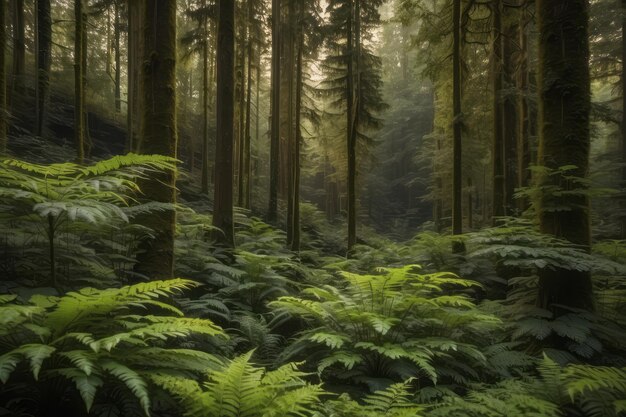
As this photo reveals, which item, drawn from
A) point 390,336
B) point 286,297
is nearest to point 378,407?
point 390,336

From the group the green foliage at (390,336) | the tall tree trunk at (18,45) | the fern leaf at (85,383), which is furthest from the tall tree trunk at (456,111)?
the tall tree trunk at (18,45)

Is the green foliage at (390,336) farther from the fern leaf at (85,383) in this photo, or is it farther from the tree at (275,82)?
the tree at (275,82)

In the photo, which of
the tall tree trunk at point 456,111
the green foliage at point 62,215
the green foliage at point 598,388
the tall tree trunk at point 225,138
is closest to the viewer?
the green foliage at point 598,388

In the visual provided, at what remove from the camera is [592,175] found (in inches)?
205

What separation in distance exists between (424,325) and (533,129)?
1436cm

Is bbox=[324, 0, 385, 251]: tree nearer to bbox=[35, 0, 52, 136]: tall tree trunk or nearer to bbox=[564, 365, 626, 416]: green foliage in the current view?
bbox=[564, 365, 626, 416]: green foliage

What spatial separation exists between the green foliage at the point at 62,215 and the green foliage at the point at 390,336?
2.49 m

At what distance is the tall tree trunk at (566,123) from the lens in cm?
522

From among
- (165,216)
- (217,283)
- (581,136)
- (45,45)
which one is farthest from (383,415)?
(45,45)

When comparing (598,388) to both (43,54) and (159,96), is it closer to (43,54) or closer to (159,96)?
(159,96)

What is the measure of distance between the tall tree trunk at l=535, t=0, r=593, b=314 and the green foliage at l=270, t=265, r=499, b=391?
1.72m

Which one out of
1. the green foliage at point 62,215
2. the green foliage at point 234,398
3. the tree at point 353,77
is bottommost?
the green foliage at point 234,398

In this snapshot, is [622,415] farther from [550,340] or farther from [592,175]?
[592,175]

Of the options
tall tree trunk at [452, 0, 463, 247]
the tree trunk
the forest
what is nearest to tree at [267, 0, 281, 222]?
the forest
